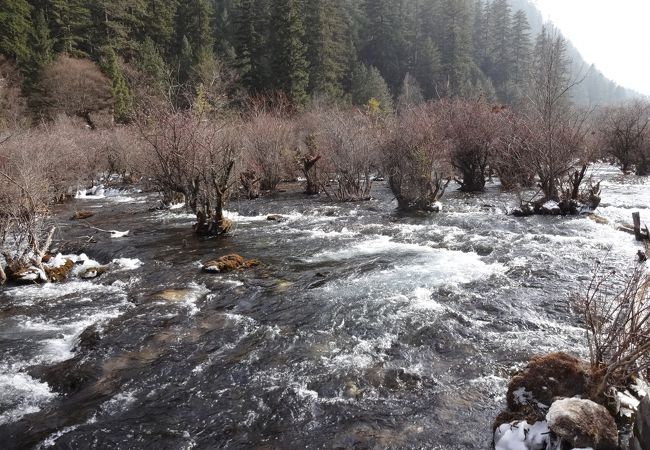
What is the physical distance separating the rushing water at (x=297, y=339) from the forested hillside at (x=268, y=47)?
23342 millimetres

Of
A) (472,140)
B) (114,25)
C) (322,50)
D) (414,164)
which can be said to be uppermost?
(114,25)

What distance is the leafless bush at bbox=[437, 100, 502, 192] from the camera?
19797 millimetres

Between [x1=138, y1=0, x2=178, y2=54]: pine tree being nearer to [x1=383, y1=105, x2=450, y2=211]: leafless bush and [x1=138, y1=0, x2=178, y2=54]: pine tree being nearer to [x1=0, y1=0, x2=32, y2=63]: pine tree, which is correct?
[x1=0, y1=0, x2=32, y2=63]: pine tree

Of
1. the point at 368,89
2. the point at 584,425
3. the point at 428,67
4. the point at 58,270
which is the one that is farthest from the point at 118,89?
the point at 584,425

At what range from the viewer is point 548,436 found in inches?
152

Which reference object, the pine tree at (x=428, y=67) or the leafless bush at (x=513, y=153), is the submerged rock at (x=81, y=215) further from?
the pine tree at (x=428, y=67)

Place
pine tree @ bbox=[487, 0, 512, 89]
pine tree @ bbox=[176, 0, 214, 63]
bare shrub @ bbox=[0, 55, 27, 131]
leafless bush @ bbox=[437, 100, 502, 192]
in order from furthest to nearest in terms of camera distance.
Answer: pine tree @ bbox=[487, 0, 512, 89], pine tree @ bbox=[176, 0, 214, 63], bare shrub @ bbox=[0, 55, 27, 131], leafless bush @ bbox=[437, 100, 502, 192]

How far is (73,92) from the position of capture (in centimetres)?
3959

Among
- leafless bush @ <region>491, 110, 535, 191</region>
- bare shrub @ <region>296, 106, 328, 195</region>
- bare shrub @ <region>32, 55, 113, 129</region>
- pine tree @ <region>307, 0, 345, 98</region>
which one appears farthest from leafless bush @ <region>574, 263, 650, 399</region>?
pine tree @ <region>307, 0, 345, 98</region>

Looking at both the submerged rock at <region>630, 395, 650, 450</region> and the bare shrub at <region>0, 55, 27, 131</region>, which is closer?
the submerged rock at <region>630, 395, 650, 450</region>

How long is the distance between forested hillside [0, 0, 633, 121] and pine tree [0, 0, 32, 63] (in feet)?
0.30

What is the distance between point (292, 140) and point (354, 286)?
56.9 feet

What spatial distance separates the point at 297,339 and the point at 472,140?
15.8 meters

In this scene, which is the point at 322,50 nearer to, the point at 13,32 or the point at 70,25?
the point at 70,25
